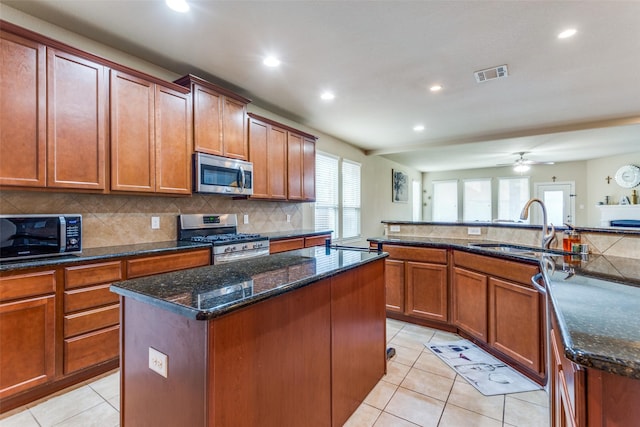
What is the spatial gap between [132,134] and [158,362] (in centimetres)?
212

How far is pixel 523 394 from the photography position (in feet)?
6.64

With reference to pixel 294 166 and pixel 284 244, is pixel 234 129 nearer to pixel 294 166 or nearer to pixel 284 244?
pixel 294 166

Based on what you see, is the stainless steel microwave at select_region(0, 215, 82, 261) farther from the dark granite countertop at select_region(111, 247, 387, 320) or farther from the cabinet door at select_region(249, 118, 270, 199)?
the cabinet door at select_region(249, 118, 270, 199)

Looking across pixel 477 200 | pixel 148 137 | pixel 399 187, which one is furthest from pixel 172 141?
pixel 477 200

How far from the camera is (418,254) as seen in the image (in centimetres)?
316

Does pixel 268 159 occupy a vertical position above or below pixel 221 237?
above

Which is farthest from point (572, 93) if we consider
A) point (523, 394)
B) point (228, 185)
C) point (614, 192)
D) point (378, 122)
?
point (614, 192)

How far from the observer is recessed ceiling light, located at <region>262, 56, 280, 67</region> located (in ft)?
9.14

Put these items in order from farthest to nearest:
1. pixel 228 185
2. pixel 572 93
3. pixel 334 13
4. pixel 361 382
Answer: pixel 572 93, pixel 228 185, pixel 334 13, pixel 361 382

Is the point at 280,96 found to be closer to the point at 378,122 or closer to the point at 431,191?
the point at 378,122

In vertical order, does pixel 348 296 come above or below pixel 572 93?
below

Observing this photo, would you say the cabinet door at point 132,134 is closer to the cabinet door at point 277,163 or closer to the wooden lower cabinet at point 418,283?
the cabinet door at point 277,163

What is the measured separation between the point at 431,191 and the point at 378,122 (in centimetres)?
605

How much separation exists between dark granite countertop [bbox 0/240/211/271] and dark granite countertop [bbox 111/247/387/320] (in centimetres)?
108
